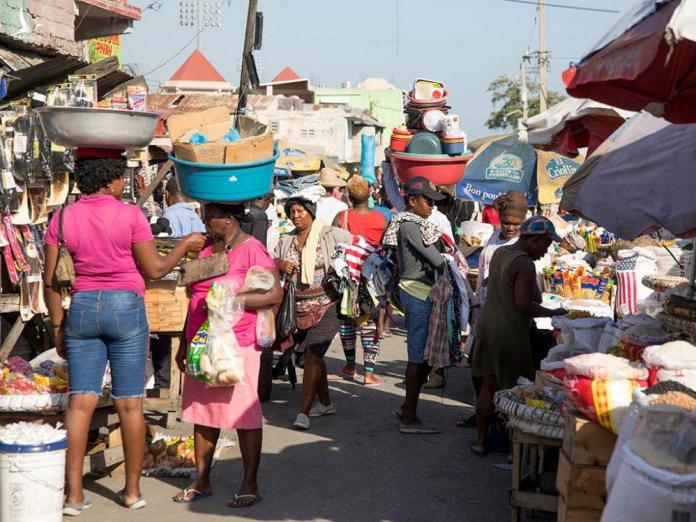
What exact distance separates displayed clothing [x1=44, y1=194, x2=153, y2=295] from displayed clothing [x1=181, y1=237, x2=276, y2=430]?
0.58 m

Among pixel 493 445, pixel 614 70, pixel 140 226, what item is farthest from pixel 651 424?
pixel 493 445

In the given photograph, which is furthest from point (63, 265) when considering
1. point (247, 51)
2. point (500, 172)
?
point (247, 51)

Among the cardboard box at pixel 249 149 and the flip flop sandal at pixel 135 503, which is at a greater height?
the cardboard box at pixel 249 149

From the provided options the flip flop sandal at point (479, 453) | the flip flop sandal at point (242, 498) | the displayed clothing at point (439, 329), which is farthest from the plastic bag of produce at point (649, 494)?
the displayed clothing at point (439, 329)

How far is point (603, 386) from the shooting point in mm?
4754

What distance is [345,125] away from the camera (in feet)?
172

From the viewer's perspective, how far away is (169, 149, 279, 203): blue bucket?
6.25 m

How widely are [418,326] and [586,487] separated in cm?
378

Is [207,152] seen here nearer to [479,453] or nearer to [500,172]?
[479,453]

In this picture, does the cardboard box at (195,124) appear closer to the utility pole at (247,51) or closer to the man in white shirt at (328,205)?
the man in white shirt at (328,205)

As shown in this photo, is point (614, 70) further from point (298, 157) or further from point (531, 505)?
point (298, 157)

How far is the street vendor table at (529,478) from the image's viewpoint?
5824mm

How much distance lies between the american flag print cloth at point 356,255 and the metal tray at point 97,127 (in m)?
2.82

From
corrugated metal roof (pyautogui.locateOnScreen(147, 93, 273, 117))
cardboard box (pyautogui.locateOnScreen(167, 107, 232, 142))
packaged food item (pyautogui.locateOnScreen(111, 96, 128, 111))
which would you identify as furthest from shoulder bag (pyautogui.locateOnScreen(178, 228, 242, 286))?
corrugated metal roof (pyautogui.locateOnScreen(147, 93, 273, 117))
